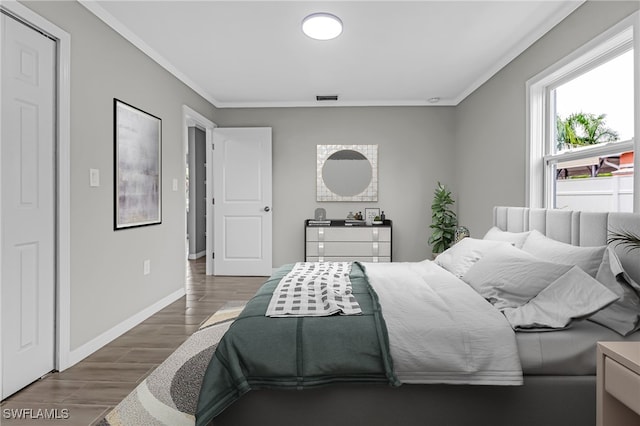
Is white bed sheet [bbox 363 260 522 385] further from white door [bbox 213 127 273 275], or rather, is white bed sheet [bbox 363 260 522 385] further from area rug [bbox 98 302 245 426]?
white door [bbox 213 127 273 275]

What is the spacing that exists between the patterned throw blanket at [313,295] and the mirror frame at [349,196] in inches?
108

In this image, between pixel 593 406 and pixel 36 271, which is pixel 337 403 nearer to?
pixel 593 406

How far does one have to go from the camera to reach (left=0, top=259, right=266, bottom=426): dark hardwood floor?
198 cm

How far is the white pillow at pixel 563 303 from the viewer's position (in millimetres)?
1677

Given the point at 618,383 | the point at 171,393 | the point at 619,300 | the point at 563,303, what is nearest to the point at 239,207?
the point at 171,393

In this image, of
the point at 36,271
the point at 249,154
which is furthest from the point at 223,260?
the point at 36,271

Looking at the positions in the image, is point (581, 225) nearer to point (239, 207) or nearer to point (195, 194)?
point (239, 207)

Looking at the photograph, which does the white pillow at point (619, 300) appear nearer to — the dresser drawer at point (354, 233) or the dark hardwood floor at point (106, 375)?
the dark hardwood floor at point (106, 375)

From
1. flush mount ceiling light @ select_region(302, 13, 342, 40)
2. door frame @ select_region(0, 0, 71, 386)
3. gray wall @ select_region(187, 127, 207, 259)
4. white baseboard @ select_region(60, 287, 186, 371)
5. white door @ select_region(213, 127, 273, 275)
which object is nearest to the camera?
door frame @ select_region(0, 0, 71, 386)

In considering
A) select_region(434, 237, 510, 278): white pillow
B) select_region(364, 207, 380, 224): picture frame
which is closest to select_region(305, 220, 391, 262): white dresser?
select_region(364, 207, 380, 224): picture frame

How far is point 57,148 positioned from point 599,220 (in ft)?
11.3

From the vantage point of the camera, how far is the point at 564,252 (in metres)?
2.20

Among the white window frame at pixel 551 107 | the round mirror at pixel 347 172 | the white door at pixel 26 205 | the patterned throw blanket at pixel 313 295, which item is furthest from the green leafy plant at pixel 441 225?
the white door at pixel 26 205

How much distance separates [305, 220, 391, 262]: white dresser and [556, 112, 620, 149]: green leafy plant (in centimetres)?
245
